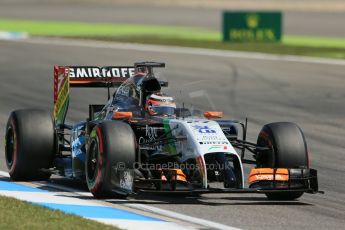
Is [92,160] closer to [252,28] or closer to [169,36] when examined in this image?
[252,28]

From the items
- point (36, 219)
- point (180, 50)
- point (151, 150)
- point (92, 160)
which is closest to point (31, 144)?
point (92, 160)

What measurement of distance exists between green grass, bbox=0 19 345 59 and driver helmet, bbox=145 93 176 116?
18.5 metres

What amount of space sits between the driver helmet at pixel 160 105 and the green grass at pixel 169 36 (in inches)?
726

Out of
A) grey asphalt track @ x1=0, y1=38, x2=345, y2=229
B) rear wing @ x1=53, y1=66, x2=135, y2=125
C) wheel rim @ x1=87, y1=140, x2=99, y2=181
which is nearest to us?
grey asphalt track @ x1=0, y1=38, x2=345, y2=229

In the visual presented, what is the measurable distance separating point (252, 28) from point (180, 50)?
11.0ft

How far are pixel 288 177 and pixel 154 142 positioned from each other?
4.40 feet

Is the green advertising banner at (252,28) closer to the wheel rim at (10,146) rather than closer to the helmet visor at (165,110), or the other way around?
the wheel rim at (10,146)

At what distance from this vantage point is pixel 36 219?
9.53 m

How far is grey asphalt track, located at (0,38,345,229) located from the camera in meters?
10.6

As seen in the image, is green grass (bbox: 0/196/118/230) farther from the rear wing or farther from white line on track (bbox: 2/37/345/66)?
white line on track (bbox: 2/37/345/66)

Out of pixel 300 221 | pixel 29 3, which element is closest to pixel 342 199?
pixel 300 221

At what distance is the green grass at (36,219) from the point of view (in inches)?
362

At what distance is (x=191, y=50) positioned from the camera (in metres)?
32.0

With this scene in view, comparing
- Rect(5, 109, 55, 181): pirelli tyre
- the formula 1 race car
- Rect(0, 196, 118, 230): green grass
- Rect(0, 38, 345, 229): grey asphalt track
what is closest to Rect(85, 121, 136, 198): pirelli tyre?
the formula 1 race car
